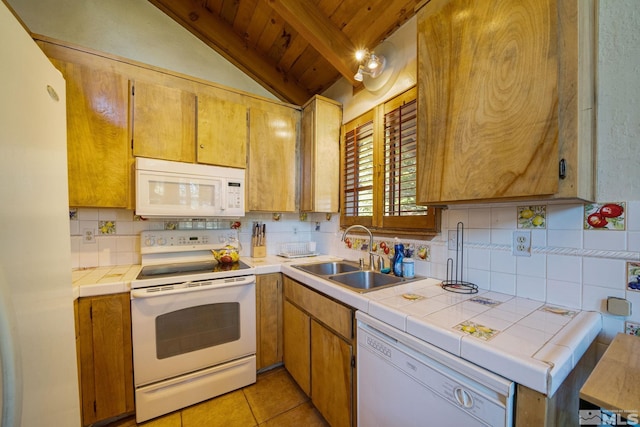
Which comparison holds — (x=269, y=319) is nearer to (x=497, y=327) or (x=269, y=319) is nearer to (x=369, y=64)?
(x=497, y=327)

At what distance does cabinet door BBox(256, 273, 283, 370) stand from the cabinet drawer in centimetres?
14

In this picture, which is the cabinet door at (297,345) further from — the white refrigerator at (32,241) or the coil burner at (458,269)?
the white refrigerator at (32,241)

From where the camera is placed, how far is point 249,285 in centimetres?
178

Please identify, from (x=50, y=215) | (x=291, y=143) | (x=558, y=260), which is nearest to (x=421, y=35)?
(x=558, y=260)

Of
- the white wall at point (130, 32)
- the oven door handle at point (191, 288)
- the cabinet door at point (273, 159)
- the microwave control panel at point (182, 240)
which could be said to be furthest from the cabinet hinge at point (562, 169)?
the white wall at point (130, 32)

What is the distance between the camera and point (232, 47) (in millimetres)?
2273

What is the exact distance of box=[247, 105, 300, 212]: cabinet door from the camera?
2117mm

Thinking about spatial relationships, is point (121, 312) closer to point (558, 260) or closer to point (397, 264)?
point (397, 264)

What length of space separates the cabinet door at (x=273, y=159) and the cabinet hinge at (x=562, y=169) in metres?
1.83

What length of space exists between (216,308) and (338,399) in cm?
95

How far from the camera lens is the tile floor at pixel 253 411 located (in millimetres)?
1487

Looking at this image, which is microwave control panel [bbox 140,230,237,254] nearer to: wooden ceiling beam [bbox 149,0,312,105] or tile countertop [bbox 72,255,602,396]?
tile countertop [bbox 72,255,602,396]

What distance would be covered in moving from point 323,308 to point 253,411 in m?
0.86

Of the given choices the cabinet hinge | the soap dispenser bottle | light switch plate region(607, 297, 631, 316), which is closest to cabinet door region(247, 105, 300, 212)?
the soap dispenser bottle
